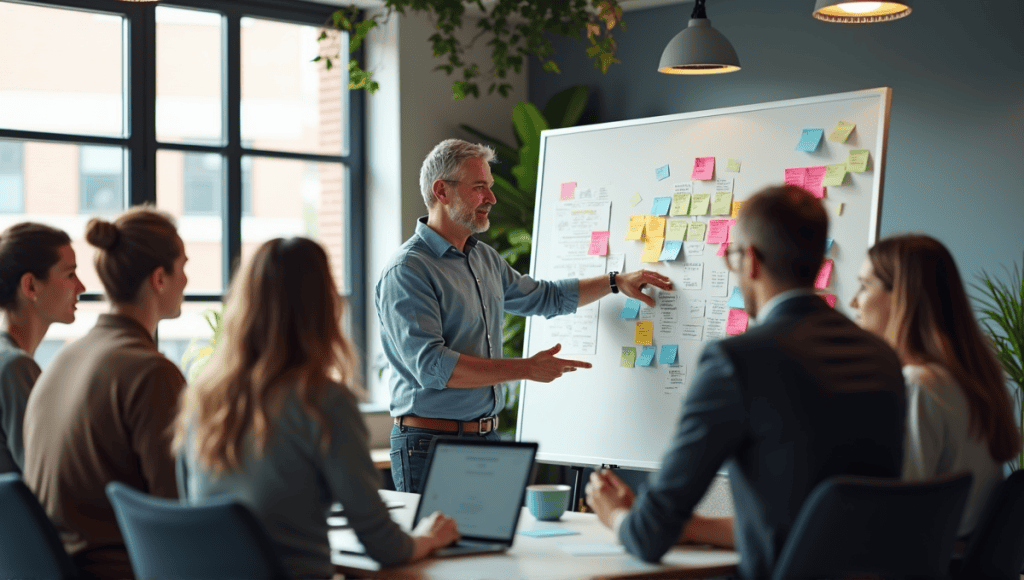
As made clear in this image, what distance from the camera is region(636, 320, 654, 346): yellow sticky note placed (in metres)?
3.39

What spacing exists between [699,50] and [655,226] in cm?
65

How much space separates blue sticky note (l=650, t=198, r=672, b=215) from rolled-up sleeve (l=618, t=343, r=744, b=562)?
1.71 meters

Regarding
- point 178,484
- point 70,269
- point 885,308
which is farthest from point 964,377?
point 70,269

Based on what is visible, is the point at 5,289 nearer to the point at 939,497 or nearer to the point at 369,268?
the point at 939,497

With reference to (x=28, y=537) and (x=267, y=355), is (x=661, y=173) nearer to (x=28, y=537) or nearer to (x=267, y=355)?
(x=267, y=355)

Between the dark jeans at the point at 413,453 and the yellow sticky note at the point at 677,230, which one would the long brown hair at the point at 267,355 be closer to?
the dark jeans at the point at 413,453

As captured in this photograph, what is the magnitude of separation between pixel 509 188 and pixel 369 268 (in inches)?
37.7

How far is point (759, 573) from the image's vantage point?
173cm

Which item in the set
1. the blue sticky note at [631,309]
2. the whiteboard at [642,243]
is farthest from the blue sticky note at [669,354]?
the blue sticky note at [631,309]

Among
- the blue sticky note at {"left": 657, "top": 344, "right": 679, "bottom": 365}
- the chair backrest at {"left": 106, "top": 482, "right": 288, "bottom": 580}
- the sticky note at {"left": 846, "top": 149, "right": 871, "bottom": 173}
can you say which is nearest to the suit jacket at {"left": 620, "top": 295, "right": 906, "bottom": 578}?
the chair backrest at {"left": 106, "top": 482, "right": 288, "bottom": 580}

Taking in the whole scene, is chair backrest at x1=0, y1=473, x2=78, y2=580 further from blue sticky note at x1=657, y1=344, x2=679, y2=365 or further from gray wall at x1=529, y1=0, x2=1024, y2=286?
gray wall at x1=529, y1=0, x2=1024, y2=286

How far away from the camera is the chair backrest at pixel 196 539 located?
1.57 metres

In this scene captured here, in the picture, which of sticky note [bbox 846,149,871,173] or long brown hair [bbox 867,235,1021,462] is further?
sticky note [bbox 846,149,871,173]

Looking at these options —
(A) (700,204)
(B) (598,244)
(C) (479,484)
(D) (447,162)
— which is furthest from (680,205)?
(C) (479,484)
